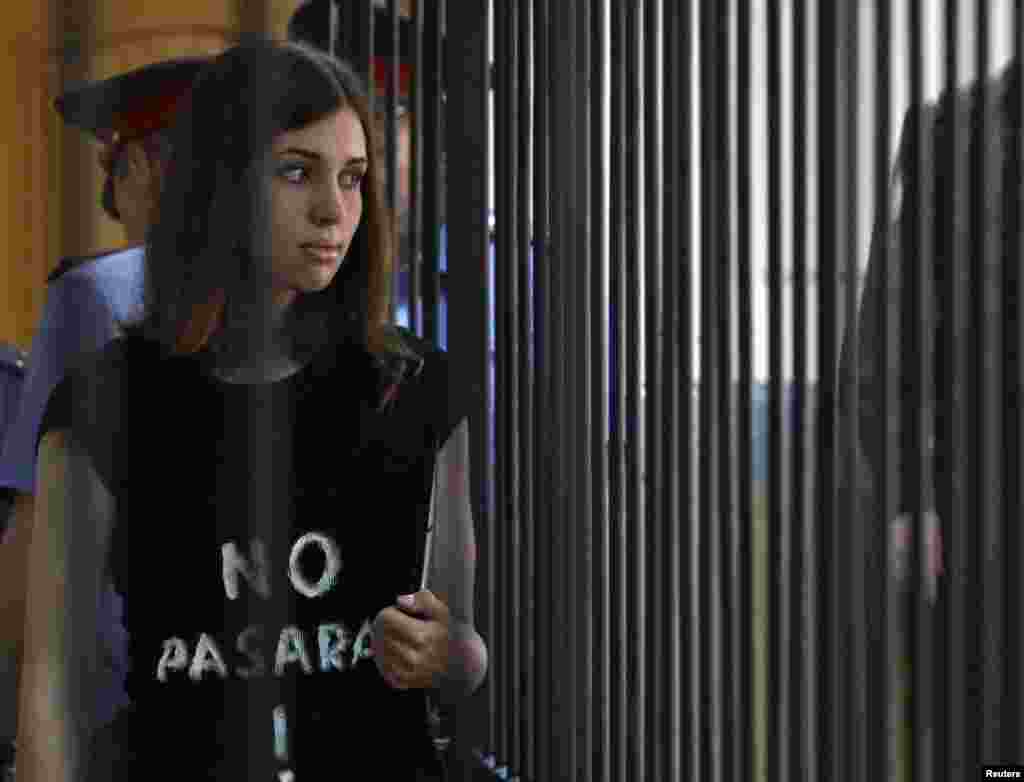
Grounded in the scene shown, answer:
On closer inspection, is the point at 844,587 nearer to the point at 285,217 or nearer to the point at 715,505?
the point at 715,505

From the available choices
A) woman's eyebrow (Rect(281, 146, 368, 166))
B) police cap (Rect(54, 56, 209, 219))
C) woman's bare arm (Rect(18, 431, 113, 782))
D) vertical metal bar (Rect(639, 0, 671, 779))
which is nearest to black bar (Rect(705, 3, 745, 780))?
vertical metal bar (Rect(639, 0, 671, 779))

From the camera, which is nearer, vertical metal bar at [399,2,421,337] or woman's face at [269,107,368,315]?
woman's face at [269,107,368,315]

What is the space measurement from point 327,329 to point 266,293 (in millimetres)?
100

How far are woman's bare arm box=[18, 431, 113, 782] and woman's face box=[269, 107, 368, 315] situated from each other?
1.17 feet

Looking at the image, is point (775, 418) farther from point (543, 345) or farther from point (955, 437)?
point (543, 345)

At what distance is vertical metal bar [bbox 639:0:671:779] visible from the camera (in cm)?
175

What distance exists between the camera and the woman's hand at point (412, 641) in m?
1.76

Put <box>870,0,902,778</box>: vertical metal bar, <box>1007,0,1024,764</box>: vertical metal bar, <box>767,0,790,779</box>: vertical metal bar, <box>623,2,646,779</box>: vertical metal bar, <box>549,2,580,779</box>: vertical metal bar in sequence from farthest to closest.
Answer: <box>549,2,580,779</box>: vertical metal bar, <box>623,2,646,779</box>: vertical metal bar, <box>767,0,790,779</box>: vertical metal bar, <box>870,0,902,778</box>: vertical metal bar, <box>1007,0,1024,764</box>: vertical metal bar

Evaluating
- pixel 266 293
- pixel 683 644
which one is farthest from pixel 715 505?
pixel 266 293

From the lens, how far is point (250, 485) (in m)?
1.68

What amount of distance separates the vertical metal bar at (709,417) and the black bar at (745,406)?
0.14ft

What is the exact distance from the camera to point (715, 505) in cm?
169

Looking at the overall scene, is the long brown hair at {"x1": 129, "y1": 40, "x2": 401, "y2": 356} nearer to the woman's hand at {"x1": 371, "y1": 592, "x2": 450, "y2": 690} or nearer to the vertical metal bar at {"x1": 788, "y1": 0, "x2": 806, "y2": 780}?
the woman's hand at {"x1": 371, "y1": 592, "x2": 450, "y2": 690}

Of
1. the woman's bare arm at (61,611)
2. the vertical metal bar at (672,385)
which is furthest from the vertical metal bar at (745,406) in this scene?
the woman's bare arm at (61,611)
